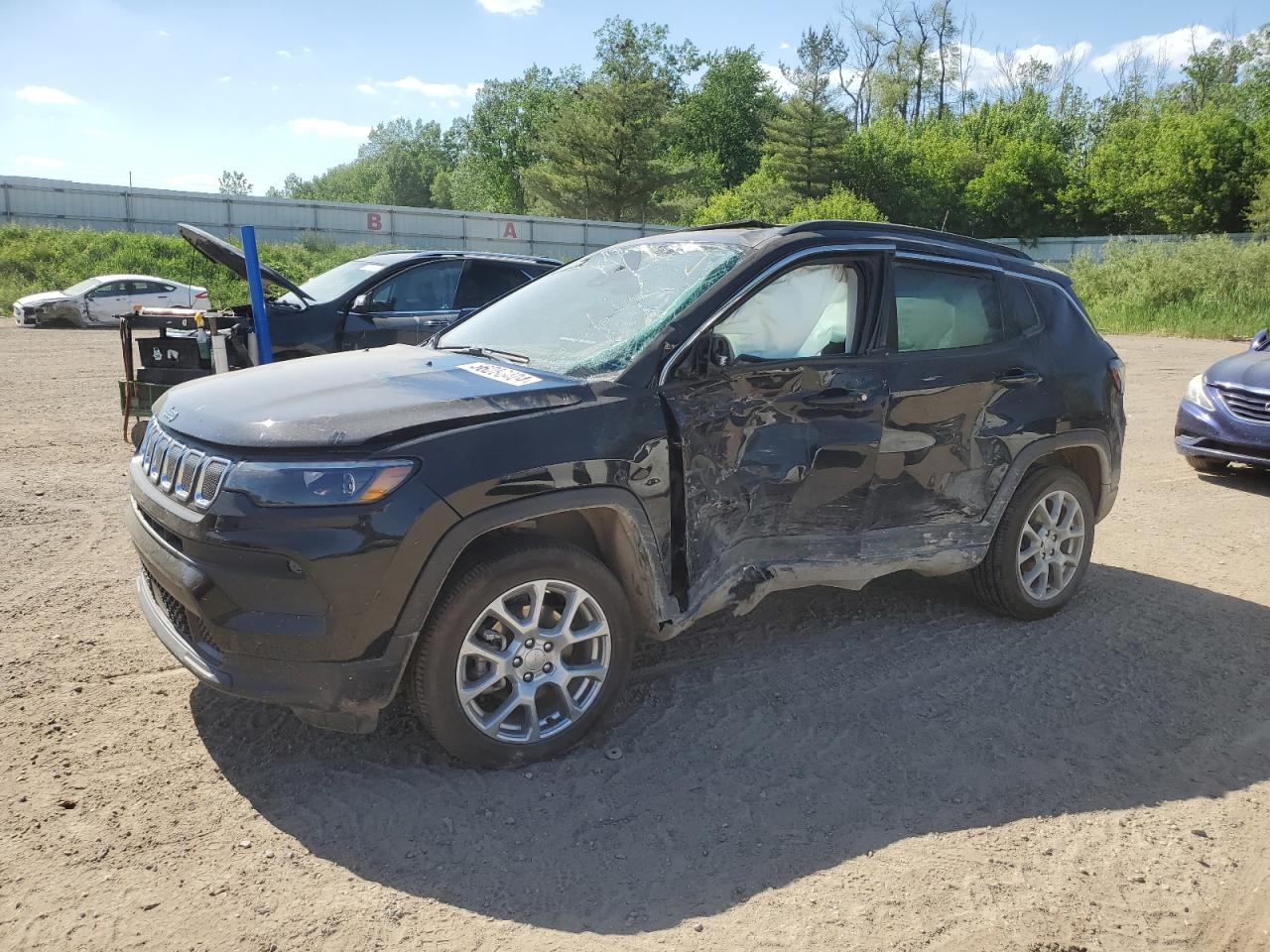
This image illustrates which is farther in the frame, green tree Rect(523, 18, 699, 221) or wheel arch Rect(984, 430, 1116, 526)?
green tree Rect(523, 18, 699, 221)

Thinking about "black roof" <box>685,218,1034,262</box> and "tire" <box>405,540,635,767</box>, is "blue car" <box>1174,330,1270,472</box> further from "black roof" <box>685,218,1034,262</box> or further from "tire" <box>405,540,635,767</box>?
"tire" <box>405,540,635,767</box>

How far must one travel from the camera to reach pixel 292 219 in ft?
130

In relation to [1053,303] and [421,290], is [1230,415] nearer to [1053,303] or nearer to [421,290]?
[1053,303]

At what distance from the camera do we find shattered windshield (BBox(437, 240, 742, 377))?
150 inches

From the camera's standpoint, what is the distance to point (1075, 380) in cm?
499

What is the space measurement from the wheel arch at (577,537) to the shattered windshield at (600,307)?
0.53m

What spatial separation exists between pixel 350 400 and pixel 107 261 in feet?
112

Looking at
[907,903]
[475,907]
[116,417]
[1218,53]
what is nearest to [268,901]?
[475,907]

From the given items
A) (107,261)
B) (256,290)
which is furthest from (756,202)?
(256,290)

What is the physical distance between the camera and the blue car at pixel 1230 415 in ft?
26.2

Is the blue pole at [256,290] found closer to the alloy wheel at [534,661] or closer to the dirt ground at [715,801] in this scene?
the dirt ground at [715,801]

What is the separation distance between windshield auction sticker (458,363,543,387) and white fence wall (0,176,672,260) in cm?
3112

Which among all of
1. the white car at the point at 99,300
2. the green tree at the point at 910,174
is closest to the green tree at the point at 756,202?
the green tree at the point at 910,174

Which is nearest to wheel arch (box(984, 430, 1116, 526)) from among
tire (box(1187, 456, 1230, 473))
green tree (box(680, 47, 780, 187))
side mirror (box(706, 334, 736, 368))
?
side mirror (box(706, 334, 736, 368))
